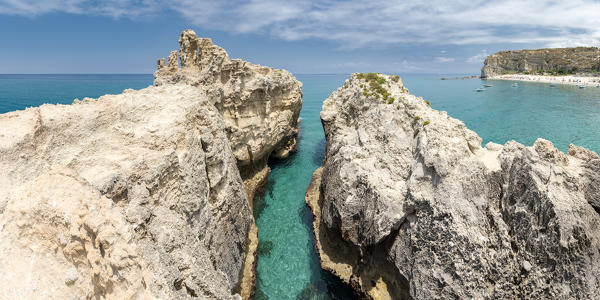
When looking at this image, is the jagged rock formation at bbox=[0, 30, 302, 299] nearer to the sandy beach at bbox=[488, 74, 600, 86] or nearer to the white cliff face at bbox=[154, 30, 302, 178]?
the white cliff face at bbox=[154, 30, 302, 178]

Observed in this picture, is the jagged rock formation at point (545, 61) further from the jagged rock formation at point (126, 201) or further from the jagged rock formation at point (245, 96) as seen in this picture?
the jagged rock formation at point (126, 201)

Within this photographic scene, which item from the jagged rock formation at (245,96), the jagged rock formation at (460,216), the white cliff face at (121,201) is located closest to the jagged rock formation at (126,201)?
the white cliff face at (121,201)

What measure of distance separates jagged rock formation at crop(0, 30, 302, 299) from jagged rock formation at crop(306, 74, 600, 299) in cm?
673

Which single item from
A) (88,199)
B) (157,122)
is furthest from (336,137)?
(88,199)

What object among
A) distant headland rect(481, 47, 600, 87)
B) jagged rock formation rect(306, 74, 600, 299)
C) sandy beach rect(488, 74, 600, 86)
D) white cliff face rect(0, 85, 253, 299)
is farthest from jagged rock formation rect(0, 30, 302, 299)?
distant headland rect(481, 47, 600, 87)

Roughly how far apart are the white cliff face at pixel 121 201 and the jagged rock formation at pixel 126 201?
28mm

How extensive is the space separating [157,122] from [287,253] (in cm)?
1111

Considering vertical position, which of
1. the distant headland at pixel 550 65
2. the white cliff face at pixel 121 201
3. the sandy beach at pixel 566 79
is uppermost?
the distant headland at pixel 550 65

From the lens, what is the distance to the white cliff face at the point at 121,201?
5328 millimetres

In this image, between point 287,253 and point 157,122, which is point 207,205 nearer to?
point 157,122

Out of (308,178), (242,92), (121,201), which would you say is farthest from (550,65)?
(121,201)

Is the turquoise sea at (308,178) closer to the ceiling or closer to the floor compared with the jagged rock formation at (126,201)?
closer to the floor

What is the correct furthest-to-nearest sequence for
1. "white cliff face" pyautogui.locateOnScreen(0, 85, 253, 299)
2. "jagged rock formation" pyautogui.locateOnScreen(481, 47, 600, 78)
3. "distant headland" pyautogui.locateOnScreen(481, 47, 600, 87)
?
"jagged rock formation" pyautogui.locateOnScreen(481, 47, 600, 78) → "distant headland" pyautogui.locateOnScreen(481, 47, 600, 87) → "white cliff face" pyautogui.locateOnScreen(0, 85, 253, 299)

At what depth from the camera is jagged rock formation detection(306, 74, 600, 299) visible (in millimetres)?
9250
